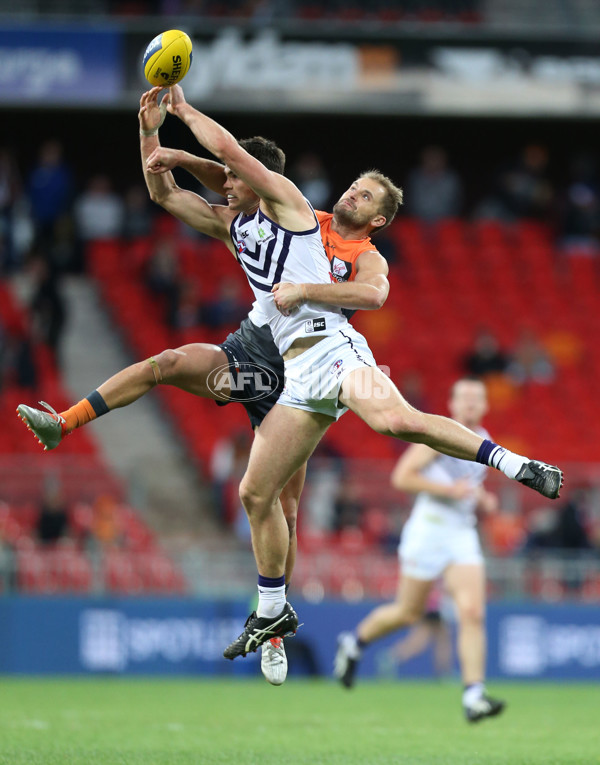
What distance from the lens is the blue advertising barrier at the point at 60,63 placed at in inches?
755

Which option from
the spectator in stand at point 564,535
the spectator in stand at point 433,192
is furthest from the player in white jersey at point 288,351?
the spectator in stand at point 433,192

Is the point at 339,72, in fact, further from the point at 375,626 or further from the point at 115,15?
the point at 375,626

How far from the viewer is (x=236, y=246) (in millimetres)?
7473

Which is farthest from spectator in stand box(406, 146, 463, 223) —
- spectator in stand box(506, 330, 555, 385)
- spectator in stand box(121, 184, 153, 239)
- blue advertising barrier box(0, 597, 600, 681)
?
blue advertising barrier box(0, 597, 600, 681)

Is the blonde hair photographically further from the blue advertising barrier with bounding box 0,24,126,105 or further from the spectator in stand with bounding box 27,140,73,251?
the spectator in stand with bounding box 27,140,73,251

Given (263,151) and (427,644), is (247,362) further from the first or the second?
(427,644)

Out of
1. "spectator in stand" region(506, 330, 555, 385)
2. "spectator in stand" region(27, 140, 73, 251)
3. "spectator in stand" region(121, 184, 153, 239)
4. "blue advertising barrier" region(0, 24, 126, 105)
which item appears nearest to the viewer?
"blue advertising barrier" region(0, 24, 126, 105)

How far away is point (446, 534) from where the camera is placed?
10.3 meters

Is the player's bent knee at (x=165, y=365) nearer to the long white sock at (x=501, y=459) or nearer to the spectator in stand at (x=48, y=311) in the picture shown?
the long white sock at (x=501, y=459)

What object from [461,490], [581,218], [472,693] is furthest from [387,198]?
[581,218]

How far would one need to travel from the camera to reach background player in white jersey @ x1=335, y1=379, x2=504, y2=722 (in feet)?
32.8

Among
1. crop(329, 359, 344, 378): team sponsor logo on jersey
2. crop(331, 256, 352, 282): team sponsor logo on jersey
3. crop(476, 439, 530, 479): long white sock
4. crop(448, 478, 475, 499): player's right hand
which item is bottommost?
crop(476, 439, 530, 479): long white sock

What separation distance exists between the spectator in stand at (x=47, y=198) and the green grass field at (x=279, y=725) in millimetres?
8772

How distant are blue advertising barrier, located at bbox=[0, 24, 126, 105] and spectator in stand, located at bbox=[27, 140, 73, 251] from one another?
1171mm
